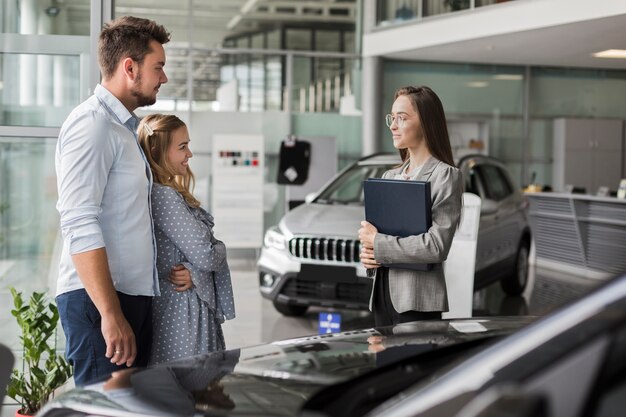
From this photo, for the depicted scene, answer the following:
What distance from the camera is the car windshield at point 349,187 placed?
8.86m

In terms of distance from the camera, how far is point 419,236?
3.37 meters

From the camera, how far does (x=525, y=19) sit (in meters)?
11.8

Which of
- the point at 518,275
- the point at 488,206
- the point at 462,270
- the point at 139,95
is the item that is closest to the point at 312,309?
the point at 488,206

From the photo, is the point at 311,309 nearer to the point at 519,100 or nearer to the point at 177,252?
the point at 177,252

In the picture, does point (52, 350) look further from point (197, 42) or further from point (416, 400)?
point (197, 42)

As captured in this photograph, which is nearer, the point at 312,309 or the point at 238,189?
the point at 312,309

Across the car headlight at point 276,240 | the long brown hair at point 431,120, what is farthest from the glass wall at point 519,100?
the long brown hair at point 431,120

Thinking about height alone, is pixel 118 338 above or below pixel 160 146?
below

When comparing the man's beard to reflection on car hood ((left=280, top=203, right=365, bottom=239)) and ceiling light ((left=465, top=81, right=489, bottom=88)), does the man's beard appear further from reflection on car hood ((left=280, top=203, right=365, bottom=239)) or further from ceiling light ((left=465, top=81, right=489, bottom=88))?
ceiling light ((left=465, top=81, right=489, bottom=88))

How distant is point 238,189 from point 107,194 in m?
11.2

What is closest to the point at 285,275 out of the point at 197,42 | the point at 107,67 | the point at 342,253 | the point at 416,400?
the point at 342,253

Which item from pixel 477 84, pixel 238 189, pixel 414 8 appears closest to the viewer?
pixel 238 189

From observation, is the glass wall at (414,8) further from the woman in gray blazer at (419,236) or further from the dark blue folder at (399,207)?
the dark blue folder at (399,207)

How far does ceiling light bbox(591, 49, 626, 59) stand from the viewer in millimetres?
13844
